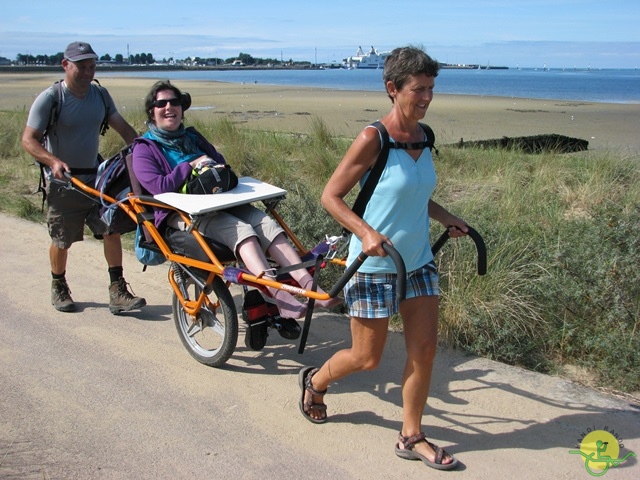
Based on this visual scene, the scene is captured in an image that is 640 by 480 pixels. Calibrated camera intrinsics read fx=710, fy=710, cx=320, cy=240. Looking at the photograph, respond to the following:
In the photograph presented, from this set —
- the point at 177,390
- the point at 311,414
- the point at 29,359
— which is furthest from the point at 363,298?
the point at 29,359

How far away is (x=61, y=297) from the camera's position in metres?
5.89

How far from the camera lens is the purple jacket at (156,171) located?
4.84 meters

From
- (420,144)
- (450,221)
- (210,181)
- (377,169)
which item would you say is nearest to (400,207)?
(377,169)

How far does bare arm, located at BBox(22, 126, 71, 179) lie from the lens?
5.40 meters

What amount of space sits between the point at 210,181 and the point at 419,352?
200 centimetres

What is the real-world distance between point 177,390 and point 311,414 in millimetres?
944

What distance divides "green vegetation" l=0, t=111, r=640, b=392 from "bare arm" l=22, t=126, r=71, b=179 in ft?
7.23

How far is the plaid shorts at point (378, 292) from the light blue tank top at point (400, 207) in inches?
1.8

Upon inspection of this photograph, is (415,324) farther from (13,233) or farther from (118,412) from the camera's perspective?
(13,233)

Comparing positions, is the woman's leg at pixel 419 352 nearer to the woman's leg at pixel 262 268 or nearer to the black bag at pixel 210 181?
the woman's leg at pixel 262 268

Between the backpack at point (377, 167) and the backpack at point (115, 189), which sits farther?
the backpack at point (115, 189)

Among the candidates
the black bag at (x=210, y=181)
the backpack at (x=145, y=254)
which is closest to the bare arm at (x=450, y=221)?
the black bag at (x=210, y=181)

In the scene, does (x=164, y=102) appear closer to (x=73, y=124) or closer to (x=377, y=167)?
(x=73, y=124)

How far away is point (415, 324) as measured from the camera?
3.52 meters
